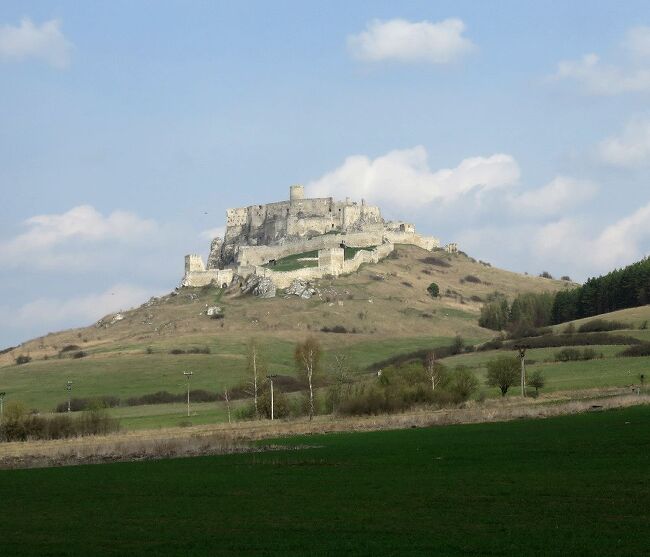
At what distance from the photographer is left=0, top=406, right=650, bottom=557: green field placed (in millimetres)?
16484

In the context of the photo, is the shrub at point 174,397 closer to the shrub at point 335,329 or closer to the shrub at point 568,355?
the shrub at point 568,355

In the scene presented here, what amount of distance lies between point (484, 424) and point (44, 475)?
2006cm

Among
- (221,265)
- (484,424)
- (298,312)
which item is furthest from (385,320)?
(484,424)

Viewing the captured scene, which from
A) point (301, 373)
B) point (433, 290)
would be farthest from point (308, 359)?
point (433, 290)

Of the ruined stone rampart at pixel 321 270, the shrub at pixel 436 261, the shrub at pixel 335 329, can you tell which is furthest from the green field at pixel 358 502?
the shrub at pixel 436 261

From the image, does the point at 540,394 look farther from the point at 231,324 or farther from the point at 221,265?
the point at 221,265

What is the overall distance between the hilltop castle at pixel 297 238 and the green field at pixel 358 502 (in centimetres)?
10679

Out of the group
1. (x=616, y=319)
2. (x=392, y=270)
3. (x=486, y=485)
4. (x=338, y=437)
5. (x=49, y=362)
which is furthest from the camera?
(x=392, y=270)

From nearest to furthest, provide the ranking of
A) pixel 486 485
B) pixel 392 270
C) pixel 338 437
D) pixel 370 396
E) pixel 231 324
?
pixel 486 485, pixel 338 437, pixel 370 396, pixel 231 324, pixel 392 270

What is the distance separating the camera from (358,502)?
21203mm

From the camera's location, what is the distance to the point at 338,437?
4203 cm

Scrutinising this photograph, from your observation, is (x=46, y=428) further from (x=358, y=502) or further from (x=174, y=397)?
(x=358, y=502)

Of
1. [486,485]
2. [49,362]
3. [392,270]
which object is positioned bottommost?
[486,485]

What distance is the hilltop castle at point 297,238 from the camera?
14325cm
